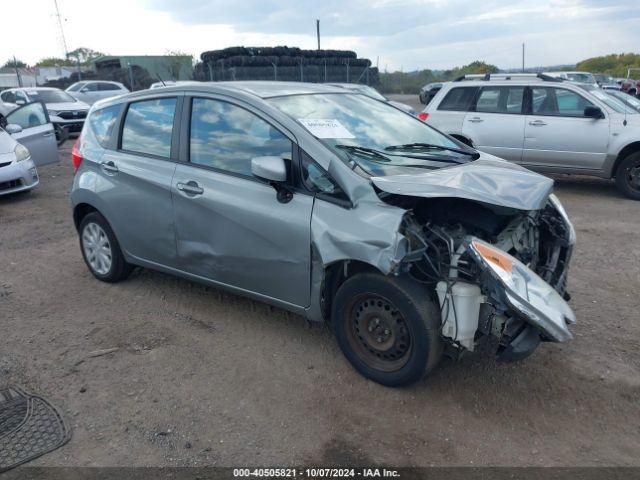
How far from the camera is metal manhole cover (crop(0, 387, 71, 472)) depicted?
3.00m

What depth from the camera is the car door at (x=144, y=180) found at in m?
4.39

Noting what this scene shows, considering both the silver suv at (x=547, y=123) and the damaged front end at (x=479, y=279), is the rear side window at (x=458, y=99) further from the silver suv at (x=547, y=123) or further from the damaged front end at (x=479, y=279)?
the damaged front end at (x=479, y=279)

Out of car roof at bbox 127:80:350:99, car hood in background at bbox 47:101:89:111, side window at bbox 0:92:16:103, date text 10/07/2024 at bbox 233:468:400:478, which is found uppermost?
car roof at bbox 127:80:350:99

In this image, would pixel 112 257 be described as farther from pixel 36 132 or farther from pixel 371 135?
pixel 36 132

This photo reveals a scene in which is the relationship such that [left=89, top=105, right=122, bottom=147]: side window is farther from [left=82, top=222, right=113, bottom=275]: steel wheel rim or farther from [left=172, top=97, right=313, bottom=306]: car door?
[left=172, top=97, right=313, bottom=306]: car door

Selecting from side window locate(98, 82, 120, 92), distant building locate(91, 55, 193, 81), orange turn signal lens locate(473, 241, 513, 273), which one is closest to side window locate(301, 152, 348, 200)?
orange turn signal lens locate(473, 241, 513, 273)

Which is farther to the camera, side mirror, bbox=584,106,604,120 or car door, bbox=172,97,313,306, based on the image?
side mirror, bbox=584,106,604,120

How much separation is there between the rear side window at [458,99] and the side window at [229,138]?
647 centimetres

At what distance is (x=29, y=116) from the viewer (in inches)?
402

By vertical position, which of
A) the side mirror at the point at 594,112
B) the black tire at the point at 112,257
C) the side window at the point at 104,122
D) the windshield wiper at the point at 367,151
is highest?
the side window at the point at 104,122

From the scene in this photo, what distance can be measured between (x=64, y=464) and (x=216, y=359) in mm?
1221

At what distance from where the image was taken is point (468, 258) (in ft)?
10.4

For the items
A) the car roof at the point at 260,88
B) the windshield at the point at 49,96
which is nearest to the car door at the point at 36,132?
the car roof at the point at 260,88

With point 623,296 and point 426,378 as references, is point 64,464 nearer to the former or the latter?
point 426,378
